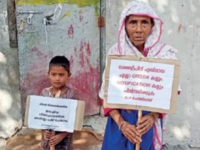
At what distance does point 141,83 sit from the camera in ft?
9.39

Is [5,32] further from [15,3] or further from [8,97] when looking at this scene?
[8,97]

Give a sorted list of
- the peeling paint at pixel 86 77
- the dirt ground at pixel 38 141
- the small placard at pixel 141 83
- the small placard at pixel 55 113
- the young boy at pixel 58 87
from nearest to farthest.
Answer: the small placard at pixel 141 83
the small placard at pixel 55 113
the young boy at pixel 58 87
the dirt ground at pixel 38 141
the peeling paint at pixel 86 77

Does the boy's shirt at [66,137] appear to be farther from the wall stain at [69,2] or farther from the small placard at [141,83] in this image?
the wall stain at [69,2]

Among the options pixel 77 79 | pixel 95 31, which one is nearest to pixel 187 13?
pixel 95 31

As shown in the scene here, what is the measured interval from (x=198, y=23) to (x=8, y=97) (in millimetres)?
2002

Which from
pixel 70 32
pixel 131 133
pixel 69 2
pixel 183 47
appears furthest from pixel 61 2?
pixel 131 133

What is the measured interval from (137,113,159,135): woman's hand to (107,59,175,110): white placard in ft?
0.27

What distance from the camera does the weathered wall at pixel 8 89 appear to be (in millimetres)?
4848

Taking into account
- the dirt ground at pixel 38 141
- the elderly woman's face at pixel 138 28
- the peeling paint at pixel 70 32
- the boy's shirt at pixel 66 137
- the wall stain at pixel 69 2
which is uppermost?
the wall stain at pixel 69 2

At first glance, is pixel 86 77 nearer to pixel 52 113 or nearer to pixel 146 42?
pixel 52 113

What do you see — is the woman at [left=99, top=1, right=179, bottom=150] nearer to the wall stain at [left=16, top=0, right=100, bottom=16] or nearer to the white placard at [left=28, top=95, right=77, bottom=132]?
the white placard at [left=28, top=95, right=77, bottom=132]

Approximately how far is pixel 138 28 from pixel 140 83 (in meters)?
0.32

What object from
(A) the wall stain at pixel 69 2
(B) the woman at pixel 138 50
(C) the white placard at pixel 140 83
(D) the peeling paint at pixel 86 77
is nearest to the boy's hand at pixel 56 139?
(B) the woman at pixel 138 50

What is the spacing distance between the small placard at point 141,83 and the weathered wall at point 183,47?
1.88 metres
